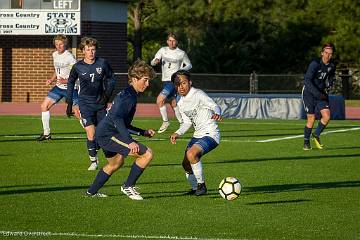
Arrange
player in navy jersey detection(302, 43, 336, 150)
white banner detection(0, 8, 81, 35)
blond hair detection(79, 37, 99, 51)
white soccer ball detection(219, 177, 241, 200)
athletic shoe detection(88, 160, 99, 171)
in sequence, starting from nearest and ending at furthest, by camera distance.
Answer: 1. white soccer ball detection(219, 177, 241, 200)
2. blond hair detection(79, 37, 99, 51)
3. athletic shoe detection(88, 160, 99, 171)
4. player in navy jersey detection(302, 43, 336, 150)
5. white banner detection(0, 8, 81, 35)

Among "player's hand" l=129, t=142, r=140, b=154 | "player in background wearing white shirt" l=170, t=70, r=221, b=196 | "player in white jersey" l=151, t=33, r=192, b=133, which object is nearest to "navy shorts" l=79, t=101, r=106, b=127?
"player in background wearing white shirt" l=170, t=70, r=221, b=196

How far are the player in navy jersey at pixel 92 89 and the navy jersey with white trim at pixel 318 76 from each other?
513 centimetres

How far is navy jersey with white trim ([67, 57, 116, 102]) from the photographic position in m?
16.3

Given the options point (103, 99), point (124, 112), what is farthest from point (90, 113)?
point (124, 112)

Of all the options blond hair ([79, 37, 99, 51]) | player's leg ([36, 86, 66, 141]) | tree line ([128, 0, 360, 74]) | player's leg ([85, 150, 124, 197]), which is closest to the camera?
player's leg ([85, 150, 124, 197])

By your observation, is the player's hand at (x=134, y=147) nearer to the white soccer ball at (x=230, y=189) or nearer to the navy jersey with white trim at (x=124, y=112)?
the navy jersey with white trim at (x=124, y=112)

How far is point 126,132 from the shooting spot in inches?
477

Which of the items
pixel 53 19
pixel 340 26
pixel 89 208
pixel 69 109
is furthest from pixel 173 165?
pixel 340 26

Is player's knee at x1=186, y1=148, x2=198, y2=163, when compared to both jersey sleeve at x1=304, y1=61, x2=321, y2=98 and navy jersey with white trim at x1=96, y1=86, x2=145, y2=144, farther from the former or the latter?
jersey sleeve at x1=304, y1=61, x2=321, y2=98

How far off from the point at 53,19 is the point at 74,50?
1689 millimetres

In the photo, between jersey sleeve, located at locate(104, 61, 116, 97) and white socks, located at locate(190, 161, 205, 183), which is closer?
white socks, located at locate(190, 161, 205, 183)

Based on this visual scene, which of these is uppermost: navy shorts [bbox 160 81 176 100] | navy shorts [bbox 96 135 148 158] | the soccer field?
navy shorts [bbox 160 81 176 100]

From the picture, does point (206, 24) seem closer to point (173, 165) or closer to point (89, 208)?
point (173, 165)

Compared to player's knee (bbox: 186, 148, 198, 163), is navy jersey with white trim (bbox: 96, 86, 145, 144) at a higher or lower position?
higher
